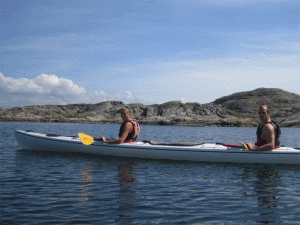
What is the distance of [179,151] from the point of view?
43.5 ft

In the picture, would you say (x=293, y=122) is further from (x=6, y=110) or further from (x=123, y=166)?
(x=6, y=110)

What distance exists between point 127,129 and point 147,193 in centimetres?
588

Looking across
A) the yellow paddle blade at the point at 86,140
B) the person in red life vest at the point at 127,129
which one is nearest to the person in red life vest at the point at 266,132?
the person in red life vest at the point at 127,129

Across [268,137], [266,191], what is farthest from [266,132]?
[266,191]

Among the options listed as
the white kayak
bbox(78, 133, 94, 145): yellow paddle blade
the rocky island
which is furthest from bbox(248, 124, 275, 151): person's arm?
the rocky island

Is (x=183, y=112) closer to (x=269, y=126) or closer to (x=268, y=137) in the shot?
(x=268, y=137)

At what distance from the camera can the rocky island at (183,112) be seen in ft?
284

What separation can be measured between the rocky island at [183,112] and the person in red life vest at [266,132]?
7303 centimetres

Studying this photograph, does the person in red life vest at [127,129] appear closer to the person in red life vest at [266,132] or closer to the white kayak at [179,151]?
the white kayak at [179,151]

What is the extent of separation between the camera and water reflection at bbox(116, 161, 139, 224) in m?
5.93

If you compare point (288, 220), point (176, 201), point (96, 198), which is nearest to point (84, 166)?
point (96, 198)

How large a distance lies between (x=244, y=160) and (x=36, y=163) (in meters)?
9.53

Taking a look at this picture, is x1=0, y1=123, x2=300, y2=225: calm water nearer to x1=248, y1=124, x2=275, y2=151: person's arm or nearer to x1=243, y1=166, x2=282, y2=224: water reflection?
x1=243, y1=166, x2=282, y2=224: water reflection

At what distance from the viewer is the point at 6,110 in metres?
142
